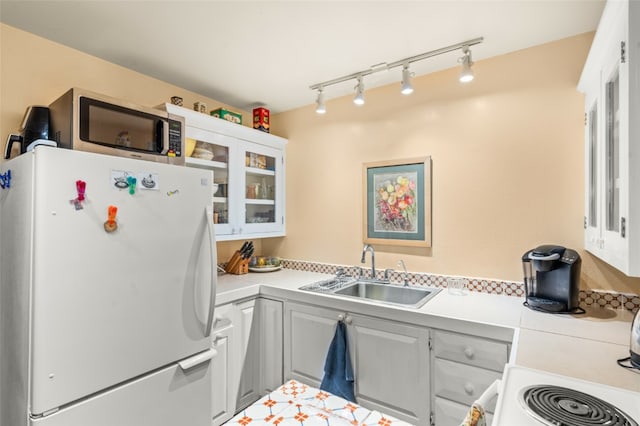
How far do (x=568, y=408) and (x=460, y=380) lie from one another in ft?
2.60

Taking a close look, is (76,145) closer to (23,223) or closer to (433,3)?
(23,223)

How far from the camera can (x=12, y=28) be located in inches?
Result: 64.9

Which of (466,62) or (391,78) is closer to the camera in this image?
(466,62)

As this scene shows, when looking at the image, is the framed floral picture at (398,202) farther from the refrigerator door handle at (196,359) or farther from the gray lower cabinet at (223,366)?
the refrigerator door handle at (196,359)

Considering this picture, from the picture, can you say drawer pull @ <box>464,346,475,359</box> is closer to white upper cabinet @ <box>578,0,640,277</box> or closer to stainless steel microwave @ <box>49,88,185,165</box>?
white upper cabinet @ <box>578,0,640,277</box>

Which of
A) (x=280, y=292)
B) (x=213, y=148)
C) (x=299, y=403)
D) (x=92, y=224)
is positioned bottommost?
(x=299, y=403)

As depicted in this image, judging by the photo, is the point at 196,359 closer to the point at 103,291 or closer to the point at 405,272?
the point at 103,291

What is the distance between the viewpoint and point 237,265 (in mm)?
2652

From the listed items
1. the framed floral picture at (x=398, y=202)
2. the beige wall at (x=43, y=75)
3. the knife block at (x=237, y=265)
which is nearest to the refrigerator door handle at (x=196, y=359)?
the knife block at (x=237, y=265)

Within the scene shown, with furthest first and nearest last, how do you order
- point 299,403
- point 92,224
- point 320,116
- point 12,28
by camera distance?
point 320,116 → point 12,28 → point 92,224 → point 299,403

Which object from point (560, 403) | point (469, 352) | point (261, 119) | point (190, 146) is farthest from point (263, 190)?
point (560, 403)

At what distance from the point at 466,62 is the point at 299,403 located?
6.29 feet

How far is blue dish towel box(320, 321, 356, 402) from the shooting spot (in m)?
1.84

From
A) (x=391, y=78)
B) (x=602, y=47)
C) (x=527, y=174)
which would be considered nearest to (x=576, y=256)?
(x=527, y=174)
